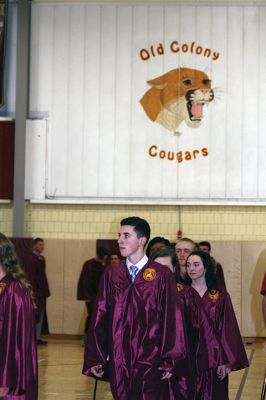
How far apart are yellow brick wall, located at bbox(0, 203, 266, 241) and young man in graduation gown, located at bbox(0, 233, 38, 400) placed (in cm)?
1253

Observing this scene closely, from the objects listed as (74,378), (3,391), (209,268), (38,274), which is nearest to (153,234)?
(38,274)

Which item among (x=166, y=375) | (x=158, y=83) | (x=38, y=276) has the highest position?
(x=158, y=83)

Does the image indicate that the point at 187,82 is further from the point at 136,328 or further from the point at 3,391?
the point at 3,391

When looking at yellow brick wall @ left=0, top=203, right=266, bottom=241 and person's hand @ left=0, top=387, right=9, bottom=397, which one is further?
yellow brick wall @ left=0, top=203, right=266, bottom=241

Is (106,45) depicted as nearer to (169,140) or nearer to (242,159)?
(169,140)

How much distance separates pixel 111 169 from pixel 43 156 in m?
1.46

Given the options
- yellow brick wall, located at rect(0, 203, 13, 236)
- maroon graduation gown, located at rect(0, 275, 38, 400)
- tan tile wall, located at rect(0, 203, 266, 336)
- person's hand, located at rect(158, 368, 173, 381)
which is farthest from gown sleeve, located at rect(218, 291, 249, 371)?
yellow brick wall, located at rect(0, 203, 13, 236)

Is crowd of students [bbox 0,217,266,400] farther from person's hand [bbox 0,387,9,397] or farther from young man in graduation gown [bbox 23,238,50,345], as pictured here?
young man in graduation gown [bbox 23,238,50,345]

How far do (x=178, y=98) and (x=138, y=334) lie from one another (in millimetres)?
12255

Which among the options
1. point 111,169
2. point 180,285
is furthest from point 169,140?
point 180,285

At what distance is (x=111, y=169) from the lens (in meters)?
18.3

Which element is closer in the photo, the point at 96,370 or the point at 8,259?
the point at 8,259

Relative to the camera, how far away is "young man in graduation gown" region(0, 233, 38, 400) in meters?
5.61

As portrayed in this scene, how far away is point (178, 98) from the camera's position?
18281mm
